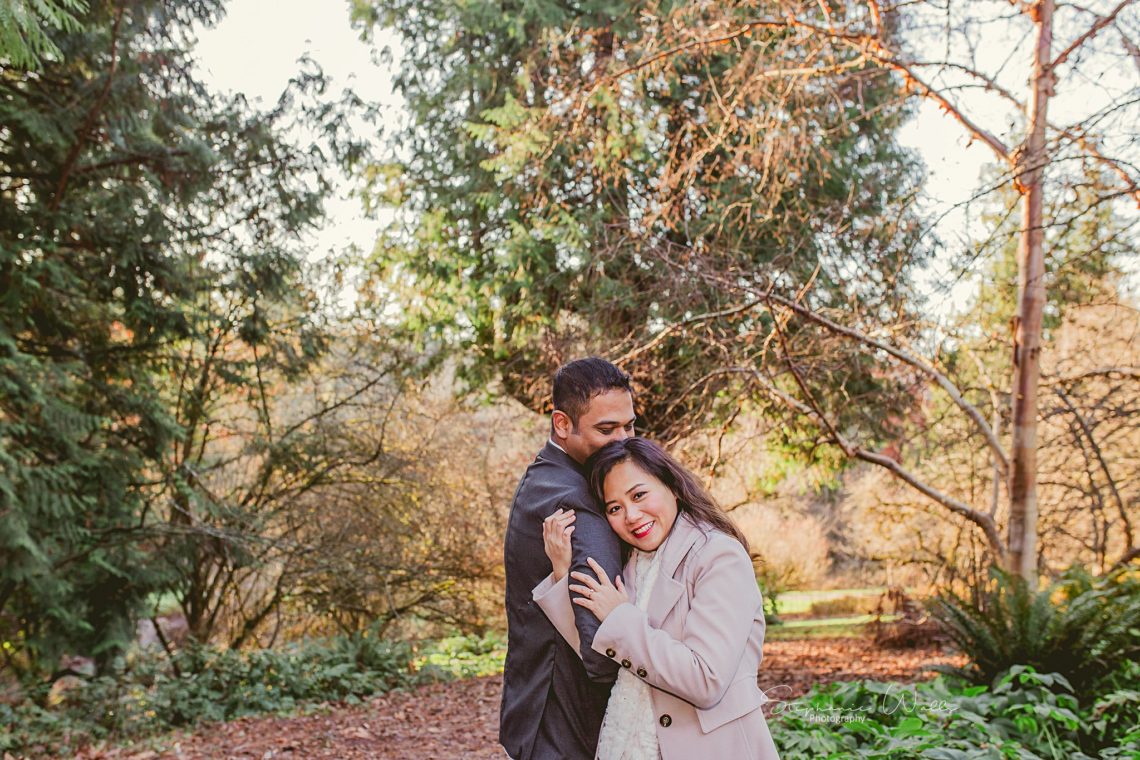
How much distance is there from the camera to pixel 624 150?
30.2ft

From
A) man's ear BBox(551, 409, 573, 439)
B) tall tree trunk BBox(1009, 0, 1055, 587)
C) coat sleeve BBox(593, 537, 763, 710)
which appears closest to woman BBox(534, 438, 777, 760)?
coat sleeve BBox(593, 537, 763, 710)

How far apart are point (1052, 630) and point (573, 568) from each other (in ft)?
14.6

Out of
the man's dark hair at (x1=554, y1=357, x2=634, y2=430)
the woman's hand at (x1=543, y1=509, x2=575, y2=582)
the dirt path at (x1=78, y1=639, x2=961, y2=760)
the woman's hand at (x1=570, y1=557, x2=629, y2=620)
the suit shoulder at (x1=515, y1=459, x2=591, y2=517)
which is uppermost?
the man's dark hair at (x1=554, y1=357, x2=634, y2=430)

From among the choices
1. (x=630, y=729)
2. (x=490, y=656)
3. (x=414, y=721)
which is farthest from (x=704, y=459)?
(x=490, y=656)

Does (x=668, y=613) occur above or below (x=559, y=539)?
below

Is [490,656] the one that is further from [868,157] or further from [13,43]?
[13,43]

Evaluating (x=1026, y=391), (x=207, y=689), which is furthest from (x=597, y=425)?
(x=207, y=689)

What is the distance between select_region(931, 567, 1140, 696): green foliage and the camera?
17.1ft

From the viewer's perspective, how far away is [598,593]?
212cm

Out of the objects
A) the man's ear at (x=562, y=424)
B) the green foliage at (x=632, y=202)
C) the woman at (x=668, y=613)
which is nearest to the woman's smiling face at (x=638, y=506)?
the woman at (x=668, y=613)

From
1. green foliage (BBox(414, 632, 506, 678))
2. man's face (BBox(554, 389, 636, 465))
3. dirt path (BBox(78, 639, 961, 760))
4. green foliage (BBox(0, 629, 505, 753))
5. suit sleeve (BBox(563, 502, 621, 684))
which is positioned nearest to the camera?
suit sleeve (BBox(563, 502, 621, 684))

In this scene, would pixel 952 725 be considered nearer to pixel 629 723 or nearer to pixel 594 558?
pixel 629 723

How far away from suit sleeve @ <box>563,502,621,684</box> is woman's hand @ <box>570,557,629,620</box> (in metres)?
0.02

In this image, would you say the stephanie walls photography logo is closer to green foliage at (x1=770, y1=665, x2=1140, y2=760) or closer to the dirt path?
green foliage at (x1=770, y1=665, x2=1140, y2=760)
